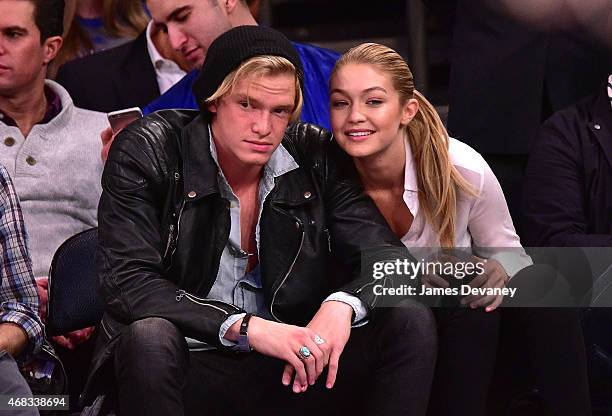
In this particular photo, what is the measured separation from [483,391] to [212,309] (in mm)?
646

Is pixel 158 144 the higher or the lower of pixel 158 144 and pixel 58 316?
the higher

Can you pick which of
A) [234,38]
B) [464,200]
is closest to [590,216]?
[464,200]

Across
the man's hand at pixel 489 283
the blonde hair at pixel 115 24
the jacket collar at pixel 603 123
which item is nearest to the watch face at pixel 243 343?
the man's hand at pixel 489 283

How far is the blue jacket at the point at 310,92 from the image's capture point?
10.8 feet

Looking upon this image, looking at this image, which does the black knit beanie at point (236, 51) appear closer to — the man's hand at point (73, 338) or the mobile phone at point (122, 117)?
the mobile phone at point (122, 117)

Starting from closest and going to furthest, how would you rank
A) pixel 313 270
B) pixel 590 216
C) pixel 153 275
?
pixel 153 275 → pixel 313 270 → pixel 590 216

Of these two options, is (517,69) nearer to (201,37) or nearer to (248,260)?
(201,37)

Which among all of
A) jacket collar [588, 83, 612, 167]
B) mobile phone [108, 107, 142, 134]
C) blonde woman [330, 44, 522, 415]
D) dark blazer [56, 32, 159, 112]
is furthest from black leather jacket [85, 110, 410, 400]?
dark blazer [56, 32, 159, 112]

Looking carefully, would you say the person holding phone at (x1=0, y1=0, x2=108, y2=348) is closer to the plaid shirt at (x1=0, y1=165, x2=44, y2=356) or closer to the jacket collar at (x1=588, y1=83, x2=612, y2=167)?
the plaid shirt at (x1=0, y1=165, x2=44, y2=356)

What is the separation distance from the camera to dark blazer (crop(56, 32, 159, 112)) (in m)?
3.49

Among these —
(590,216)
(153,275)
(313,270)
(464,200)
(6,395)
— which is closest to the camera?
(6,395)

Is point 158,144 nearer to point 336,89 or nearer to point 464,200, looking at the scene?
point 336,89

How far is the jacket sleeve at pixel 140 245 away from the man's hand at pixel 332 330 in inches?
7.6

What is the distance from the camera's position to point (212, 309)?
2420 millimetres
